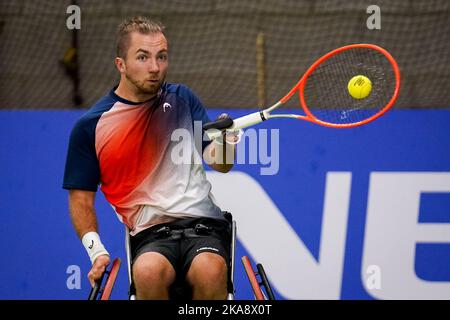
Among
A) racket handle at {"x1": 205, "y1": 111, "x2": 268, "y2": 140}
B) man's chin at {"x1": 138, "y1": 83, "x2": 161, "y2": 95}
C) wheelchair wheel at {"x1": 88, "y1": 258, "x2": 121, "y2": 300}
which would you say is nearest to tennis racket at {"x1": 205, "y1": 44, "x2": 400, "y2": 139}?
racket handle at {"x1": 205, "y1": 111, "x2": 268, "y2": 140}

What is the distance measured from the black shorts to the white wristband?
13cm

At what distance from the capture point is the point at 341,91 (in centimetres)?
489

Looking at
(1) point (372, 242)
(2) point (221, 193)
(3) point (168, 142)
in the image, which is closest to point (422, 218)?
(1) point (372, 242)

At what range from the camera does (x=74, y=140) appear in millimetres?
4176

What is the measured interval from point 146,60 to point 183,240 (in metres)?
0.80

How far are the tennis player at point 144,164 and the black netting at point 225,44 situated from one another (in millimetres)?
1935

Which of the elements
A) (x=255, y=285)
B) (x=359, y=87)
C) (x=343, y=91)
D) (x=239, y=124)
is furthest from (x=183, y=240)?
(x=343, y=91)

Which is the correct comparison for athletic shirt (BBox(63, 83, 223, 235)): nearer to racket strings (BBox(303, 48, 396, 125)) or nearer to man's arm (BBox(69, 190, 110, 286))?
man's arm (BBox(69, 190, 110, 286))

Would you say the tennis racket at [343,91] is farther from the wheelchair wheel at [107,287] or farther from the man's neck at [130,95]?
the wheelchair wheel at [107,287]

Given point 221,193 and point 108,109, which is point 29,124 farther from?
point 108,109

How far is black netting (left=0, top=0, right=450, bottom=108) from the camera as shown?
613 cm

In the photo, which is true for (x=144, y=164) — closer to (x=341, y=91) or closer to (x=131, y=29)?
(x=131, y=29)

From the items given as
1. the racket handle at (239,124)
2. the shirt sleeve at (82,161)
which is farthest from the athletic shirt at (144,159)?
the racket handle at (239,124)

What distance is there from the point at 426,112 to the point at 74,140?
2470 mm
